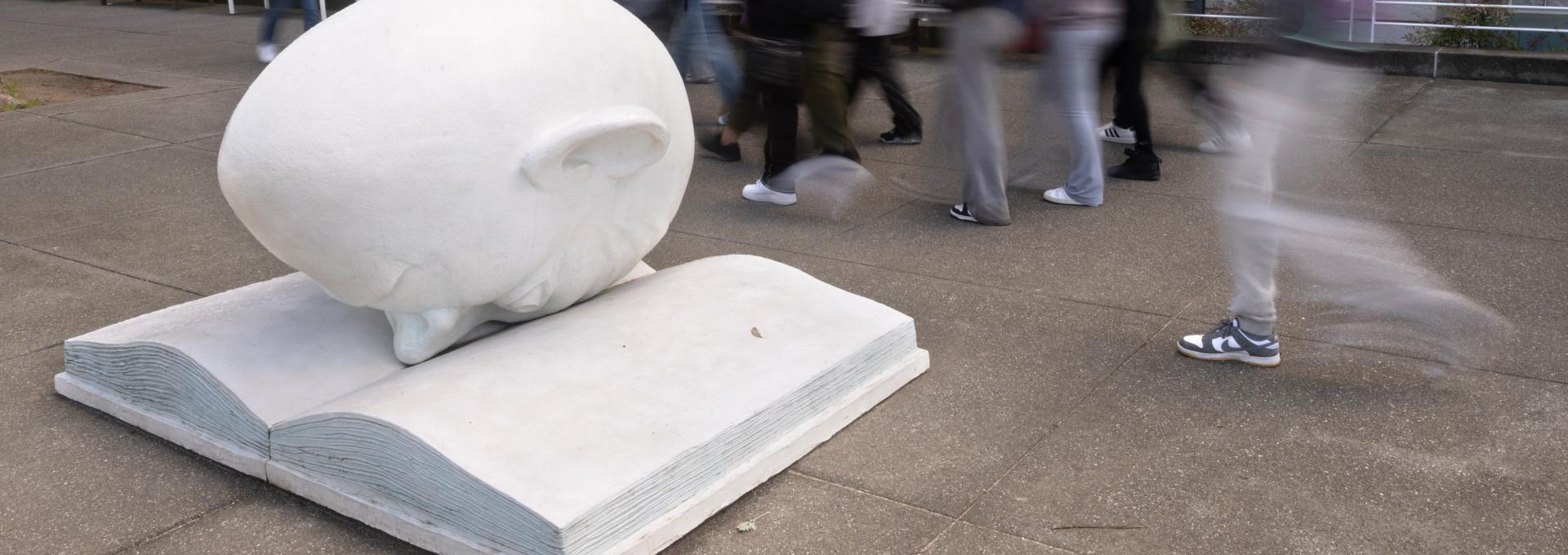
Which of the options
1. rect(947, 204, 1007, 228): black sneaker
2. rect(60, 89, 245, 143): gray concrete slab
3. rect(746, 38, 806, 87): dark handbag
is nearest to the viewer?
rect(746, 38, 806, 87): dark handbag

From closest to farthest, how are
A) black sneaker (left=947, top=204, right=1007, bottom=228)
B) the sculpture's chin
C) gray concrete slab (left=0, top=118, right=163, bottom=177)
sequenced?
the sculpture's chin < black sneaker (left=947, top=204, right=1007, bottom=228) < gray concrete slab (left=0, top=118, right=163, bottom=177)

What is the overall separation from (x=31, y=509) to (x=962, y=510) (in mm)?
2581

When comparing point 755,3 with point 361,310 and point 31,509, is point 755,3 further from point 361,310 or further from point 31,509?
point 31,509

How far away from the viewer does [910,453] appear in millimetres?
3674

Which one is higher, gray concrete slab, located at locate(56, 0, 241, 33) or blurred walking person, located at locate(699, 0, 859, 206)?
blurred walking person, located at locate(699, 0, 859, 206)

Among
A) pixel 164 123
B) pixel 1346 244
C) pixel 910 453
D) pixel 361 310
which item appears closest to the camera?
pixel 910 453

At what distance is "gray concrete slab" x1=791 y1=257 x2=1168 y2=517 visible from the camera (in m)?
3.56

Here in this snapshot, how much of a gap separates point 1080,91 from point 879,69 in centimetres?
121

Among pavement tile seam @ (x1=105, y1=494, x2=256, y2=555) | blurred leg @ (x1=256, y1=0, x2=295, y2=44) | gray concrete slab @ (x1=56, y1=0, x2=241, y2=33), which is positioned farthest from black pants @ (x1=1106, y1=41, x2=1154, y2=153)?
gray concrete slab @ (x1=56, y1=0, x2=241, y2=33)

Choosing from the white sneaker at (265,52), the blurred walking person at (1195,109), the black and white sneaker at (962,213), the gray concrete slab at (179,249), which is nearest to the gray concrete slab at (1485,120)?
the blurred walking person at (1195,109)

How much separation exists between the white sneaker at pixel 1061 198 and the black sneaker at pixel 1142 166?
0.63m

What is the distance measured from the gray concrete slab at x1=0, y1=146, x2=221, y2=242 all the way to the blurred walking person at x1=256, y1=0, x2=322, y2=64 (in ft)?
11.0

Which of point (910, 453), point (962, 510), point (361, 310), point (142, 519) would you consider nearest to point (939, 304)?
point (910, 453)

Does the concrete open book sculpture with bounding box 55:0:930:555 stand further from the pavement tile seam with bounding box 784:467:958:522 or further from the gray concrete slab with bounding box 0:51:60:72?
the gray concrete slab with bounding box 0:51:60:72
